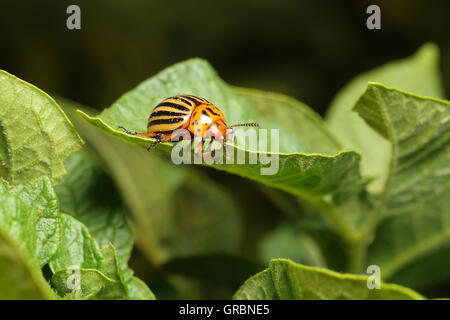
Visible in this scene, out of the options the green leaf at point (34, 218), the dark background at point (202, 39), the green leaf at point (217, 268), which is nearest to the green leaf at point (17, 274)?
the green leaf at point (34, 218)

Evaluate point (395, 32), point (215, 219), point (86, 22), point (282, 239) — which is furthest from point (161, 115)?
point (395, 32)

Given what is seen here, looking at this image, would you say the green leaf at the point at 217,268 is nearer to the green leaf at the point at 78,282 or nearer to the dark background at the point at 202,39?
the green leaf at the point at 78,282

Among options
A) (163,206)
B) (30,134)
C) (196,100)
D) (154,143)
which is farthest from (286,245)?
(30,134)

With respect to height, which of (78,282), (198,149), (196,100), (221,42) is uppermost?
(221,42)

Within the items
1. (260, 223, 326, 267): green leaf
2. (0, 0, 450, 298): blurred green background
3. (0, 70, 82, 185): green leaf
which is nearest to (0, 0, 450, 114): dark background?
(0, 0, 450, 298): blurred green background

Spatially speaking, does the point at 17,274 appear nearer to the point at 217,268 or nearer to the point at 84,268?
the point at 84,268

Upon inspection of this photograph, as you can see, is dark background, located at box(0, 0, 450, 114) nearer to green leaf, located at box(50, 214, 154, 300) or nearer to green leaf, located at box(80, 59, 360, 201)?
green leaf, located at box(80, 59, 360, 201)

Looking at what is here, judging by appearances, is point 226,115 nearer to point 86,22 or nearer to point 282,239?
point 282,239
